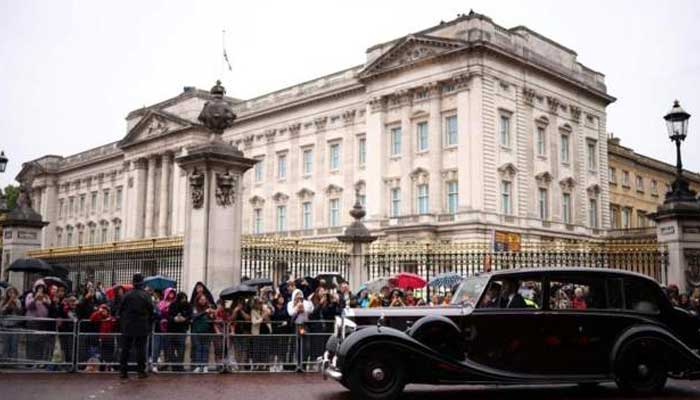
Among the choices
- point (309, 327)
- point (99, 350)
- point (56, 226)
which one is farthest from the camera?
point (56, 226)

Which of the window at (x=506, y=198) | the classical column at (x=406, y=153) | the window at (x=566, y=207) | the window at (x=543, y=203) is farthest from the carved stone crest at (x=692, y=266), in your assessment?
the window at (x=566, y=207)

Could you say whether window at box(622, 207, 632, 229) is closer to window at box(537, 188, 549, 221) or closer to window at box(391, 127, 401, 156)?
window at box(537, 188, 549, 221)

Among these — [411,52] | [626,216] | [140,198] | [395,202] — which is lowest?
[395,202]

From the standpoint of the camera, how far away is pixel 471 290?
420 inches

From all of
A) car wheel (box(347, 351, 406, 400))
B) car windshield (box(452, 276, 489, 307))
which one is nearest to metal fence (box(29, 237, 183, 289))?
car windshield (box(452, 276, 489, 307))

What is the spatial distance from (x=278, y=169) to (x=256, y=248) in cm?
4751

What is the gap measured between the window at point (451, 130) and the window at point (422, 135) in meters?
1.82

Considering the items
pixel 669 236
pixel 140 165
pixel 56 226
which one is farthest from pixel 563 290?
pixel 56 226

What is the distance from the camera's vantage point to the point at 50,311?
47.4 feet

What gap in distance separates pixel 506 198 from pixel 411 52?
38.9ft

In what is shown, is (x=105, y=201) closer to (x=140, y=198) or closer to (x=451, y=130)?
(x=140, y=198)

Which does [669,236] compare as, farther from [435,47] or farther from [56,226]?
[56,226]

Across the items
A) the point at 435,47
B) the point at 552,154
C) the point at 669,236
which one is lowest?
the point at 669,236

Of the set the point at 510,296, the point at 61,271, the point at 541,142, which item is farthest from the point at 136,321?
the point at 541,142
